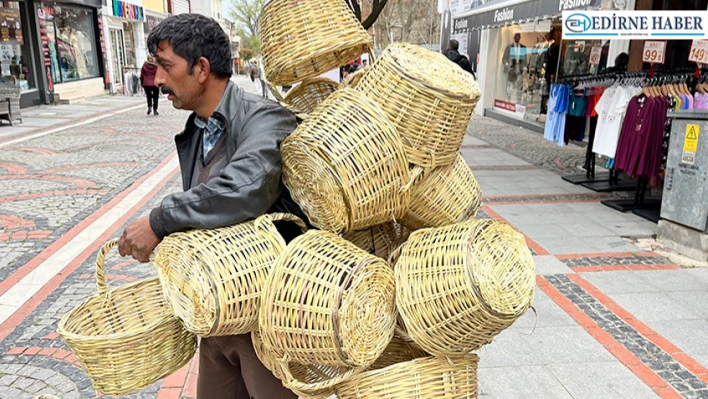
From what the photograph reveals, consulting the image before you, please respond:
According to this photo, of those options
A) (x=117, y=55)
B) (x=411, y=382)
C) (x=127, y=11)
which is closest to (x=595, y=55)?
(x=411, y=382)

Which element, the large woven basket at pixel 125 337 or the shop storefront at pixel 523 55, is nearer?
the large woven basket at pixel 125 337

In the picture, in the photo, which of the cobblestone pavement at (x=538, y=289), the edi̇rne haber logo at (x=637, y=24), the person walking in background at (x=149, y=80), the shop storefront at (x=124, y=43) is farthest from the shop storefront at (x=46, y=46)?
the edi̇rne haber logo at (x=637, y=24)

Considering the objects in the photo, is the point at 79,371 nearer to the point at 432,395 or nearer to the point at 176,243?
the point at 176,243

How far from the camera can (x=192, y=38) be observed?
157 centimetres

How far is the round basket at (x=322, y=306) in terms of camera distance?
4.21 feet

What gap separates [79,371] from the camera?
299 centimetres

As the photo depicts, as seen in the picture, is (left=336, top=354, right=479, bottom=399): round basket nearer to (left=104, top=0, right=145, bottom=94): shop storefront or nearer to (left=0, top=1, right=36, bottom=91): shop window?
(left=0, top=1, right=36, bottom=91): shop window

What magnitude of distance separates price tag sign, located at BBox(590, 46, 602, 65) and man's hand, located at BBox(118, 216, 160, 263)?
10.8 m

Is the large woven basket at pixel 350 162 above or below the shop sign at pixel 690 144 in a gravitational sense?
above

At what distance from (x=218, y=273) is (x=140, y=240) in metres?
0.37

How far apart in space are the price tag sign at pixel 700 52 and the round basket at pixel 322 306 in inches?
247

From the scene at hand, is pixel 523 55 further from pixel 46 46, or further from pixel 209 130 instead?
pixel 46 46

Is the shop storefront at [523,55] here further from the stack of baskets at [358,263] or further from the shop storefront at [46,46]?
the shop storefront at [46,46]

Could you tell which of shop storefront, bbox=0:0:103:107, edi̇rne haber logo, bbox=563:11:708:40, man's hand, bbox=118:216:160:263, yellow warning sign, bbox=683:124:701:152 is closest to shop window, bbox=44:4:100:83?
shop storefront, bbox=0:0:103:107
